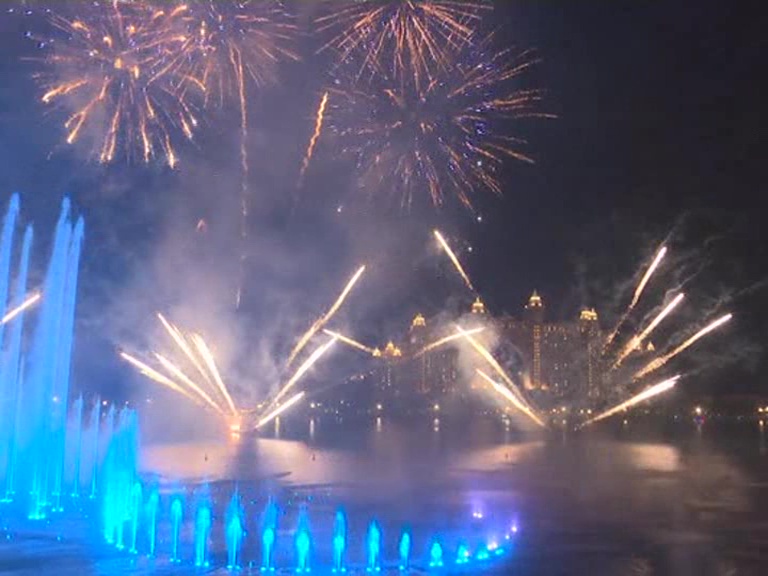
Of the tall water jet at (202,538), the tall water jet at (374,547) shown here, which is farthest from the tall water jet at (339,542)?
the tall water jet at (202,538)

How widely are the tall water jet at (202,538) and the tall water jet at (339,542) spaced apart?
251 centimetres

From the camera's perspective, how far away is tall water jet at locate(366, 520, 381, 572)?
17516 millimetres

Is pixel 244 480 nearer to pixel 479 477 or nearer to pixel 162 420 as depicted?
pixel 479 477

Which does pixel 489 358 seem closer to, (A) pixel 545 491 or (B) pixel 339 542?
(A) pixel 545 491

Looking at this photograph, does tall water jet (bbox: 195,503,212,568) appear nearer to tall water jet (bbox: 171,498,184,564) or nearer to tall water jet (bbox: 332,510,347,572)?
tall water jet (bbox: 171,498,184,564)

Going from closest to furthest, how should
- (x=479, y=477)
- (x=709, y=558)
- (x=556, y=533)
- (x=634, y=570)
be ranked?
(x=634, y=570) → (x=709, y=558) → (x=556, y=533) → (x=479, y=477)

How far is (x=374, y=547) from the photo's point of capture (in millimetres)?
19328

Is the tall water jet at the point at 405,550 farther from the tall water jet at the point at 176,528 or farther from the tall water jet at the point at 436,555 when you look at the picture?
the tall water jet at the point at 176,528

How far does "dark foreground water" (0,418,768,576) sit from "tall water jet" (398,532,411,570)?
0.67 feet

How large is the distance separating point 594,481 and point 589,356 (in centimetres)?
7038

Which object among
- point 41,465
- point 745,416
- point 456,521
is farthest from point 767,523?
point 745,416

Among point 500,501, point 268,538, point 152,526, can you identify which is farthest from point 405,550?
point 500,501

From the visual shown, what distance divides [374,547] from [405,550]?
0.67 meters

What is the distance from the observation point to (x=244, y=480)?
3306cm
